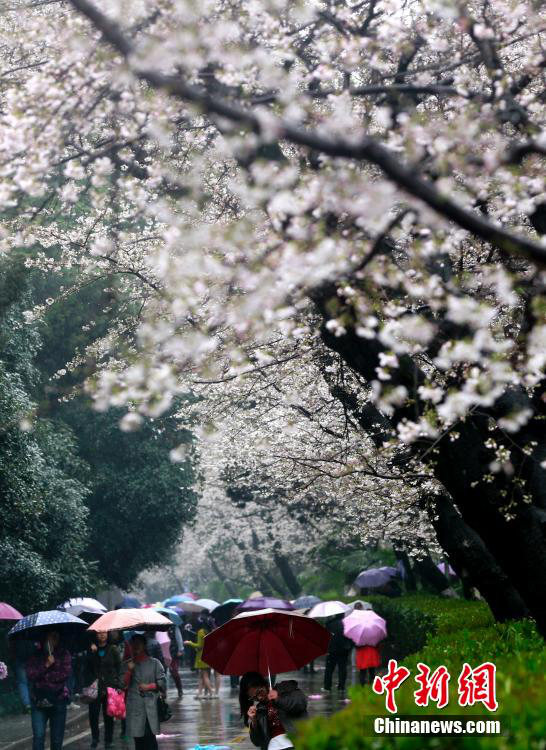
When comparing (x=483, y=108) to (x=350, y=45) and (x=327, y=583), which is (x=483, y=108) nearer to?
(x=350, y=45)

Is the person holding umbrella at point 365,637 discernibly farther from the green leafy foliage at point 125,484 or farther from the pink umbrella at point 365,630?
the green leafy foliage at point 125,484

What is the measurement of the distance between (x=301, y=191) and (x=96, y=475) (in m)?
25.4

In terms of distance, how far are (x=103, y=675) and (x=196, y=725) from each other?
2.39m

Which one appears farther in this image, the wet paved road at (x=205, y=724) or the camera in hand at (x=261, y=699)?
the wet paved road at (x=205, y=724)

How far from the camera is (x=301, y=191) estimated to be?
21.4ft

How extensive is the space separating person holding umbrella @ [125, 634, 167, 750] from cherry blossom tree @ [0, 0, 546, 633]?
3.48 metres

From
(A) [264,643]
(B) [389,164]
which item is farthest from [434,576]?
(B) [389,164]

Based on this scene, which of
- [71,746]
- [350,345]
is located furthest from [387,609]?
[350,345]

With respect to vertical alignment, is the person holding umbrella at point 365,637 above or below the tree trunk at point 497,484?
below

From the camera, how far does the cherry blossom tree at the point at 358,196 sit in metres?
5.79

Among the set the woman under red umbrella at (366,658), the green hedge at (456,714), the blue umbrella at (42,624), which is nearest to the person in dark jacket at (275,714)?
the green hedge at (456,714)

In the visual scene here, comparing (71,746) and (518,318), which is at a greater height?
(518,318)

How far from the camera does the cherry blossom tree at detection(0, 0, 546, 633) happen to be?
228 inches

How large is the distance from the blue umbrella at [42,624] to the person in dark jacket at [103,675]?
0.98 m
